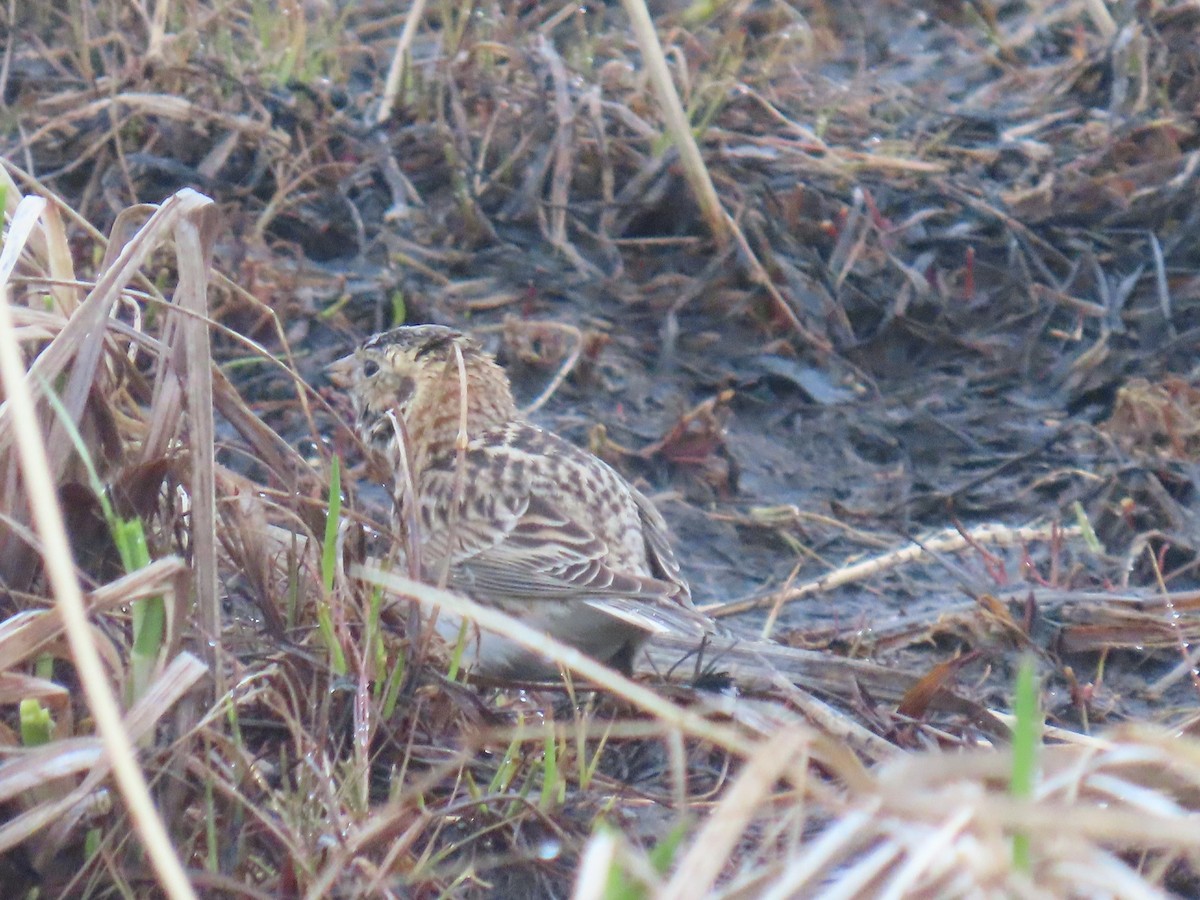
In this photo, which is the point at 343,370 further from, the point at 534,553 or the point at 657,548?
the point at 657,548

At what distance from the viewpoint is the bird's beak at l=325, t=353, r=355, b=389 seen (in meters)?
5.32

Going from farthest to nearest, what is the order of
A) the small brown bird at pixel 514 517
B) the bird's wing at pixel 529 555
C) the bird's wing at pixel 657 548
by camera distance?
the bird's wing at pixel 657 548, the bird's wing at pixel 529 555, the small brown bird at pixel 514 517

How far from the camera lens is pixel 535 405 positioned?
613 cm

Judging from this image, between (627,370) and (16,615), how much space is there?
3886mm

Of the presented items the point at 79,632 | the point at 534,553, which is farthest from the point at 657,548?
the point at 79,632

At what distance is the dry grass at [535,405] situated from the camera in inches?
94.4

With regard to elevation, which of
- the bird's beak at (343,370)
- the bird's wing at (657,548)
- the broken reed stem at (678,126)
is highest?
the broken reed stem at (678,126)

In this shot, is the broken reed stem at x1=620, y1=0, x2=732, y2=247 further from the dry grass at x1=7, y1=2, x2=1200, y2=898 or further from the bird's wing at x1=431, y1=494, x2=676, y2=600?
the bird's wing at x1=431, y1=494, x2=676, y2=600

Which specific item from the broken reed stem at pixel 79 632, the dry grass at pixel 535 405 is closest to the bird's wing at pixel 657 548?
the dry grass at pixel 535 405

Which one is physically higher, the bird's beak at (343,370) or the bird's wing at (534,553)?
the bird's beak at (343,370)

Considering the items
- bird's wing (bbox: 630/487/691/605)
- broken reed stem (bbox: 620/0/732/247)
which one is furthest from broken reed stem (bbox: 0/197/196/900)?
broken reed stem (bbox: 620/0/732/247)

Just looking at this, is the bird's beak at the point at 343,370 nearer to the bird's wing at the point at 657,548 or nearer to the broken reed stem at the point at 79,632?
the bird's wing at the point at 657,548

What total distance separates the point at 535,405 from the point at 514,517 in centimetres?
139

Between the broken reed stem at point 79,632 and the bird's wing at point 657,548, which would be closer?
the broken reed stem at point 79,632
